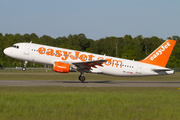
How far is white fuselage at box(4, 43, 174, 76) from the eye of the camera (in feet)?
102

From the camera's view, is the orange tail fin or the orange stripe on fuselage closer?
the orange stripe on fuselage

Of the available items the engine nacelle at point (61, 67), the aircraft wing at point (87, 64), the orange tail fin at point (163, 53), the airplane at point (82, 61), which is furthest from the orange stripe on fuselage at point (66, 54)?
the orange tail fin at point (163, 53)

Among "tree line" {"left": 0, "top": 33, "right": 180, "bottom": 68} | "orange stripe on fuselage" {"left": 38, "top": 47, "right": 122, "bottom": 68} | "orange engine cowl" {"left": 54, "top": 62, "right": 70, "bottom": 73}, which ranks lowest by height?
"orange engine cowl" {"left": 54, "top": 62, "right": 70, "bottom": 73}

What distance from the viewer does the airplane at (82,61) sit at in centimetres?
3116

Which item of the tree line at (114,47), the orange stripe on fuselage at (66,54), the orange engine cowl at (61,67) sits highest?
the tree line at (114,47)

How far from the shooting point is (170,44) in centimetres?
3431

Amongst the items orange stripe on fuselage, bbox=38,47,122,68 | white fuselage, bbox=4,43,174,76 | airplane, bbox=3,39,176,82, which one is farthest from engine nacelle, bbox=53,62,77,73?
orange stripe on fuselage, bbox=38,47,122,68

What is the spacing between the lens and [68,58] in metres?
31.7

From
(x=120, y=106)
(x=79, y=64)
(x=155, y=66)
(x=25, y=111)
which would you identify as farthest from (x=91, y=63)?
(x=25, y=111)

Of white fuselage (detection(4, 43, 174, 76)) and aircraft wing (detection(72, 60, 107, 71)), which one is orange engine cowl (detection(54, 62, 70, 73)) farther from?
aircraft wing (detection(72, 60, 107, 71))

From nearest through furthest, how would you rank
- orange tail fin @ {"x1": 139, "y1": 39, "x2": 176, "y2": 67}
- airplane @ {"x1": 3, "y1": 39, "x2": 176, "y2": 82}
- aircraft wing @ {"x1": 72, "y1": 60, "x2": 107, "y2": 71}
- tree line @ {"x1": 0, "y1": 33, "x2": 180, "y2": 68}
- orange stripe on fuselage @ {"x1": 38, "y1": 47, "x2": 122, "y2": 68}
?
aircraft wing @ {"x1": 72, "y1": 60, "x2": 107, "y2": 71}, airplane @ {"x1": 3, "y1": 39, "x2": 176, "y2": 82}, orange stripe on fuselage @ {"x1": 38, "y1": 47, "x2": 122, "y2": 68}, orange tail fin @ {"x1": 139, "y1": 39, "x2": 176, "y2": 67}, tree line @ {"x1": 0, "y1": 33, "x2": 180, "y2": 68}

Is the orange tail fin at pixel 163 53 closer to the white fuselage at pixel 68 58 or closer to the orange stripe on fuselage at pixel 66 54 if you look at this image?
the white fuselage at pixel 68 58

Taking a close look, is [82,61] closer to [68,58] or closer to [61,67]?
[68,58]

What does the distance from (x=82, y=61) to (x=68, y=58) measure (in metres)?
1.91
